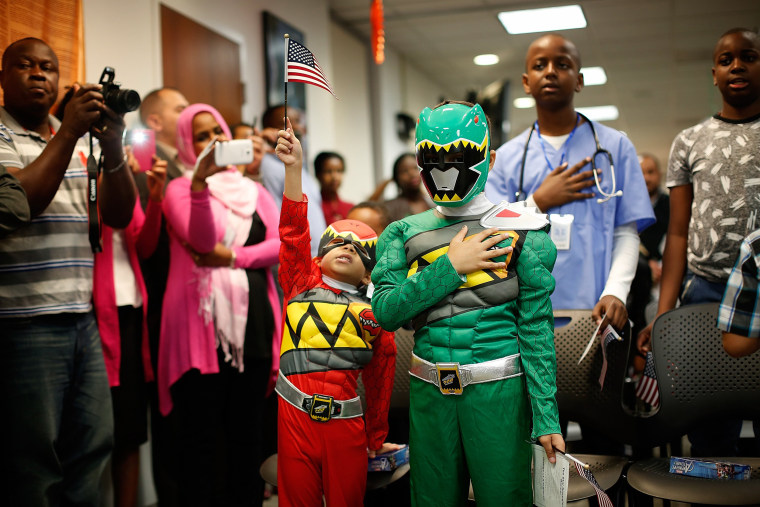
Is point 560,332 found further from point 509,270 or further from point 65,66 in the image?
point 65,66

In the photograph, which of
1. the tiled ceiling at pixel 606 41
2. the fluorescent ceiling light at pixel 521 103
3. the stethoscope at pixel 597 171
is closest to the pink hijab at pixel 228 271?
the stethoscope at pixel 597 171

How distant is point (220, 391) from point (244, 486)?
0.40 metres

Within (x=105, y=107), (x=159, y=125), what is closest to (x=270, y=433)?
(x=159, y=125)

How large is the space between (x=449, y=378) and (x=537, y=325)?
10.4 inches

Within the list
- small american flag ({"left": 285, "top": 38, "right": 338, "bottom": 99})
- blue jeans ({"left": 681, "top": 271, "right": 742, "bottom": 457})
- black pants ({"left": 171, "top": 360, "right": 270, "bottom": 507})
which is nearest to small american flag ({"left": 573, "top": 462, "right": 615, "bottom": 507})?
blue jeans ({"left": 681, "top": 271, "right": 742, "bottom": 457})

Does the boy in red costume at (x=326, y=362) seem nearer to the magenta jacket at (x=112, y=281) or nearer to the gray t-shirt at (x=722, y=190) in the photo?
the magenta jacket at (x=112, y=281)

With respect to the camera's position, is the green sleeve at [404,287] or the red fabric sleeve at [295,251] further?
the red fabric sleeve at [295,251]

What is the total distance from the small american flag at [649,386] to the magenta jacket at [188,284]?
1.50 metres

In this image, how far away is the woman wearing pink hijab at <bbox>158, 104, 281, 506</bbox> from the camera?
2.77 m

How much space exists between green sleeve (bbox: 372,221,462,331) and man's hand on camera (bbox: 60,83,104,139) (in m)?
1.16

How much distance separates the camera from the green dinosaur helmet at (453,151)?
176 cm

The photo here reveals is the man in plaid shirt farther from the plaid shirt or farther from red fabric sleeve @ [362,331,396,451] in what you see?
red fabric sleeve @ [362,331,396,451]

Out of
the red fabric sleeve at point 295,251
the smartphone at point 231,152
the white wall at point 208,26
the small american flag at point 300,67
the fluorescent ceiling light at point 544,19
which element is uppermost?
the fluorescent ceiling light at point 544,19

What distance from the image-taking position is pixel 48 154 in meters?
2.21
